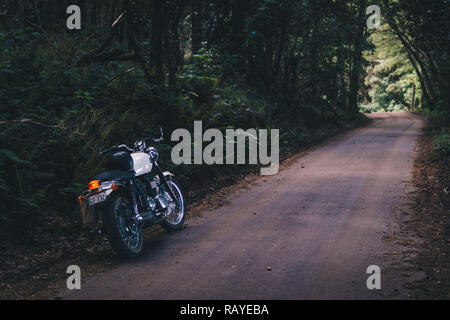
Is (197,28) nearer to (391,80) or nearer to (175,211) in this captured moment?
(175,211)

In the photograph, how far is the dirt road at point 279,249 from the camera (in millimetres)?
4812

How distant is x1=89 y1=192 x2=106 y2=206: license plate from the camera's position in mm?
5734

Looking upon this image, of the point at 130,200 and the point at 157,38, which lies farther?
the point at 157,38

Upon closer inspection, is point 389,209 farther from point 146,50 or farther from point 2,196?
point 146,50

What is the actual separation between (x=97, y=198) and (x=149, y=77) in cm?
653

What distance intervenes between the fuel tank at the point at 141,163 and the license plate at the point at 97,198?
0.84 metres

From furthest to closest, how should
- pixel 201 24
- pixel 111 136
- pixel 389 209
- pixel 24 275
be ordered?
pixel 201 24 < pixel 111 136 < pixel 389 209 < pixel 24 275

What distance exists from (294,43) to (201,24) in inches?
172

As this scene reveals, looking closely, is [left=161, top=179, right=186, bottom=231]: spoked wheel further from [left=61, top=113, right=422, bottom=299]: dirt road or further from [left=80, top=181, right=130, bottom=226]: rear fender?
[left=80, top=181, right=130, bottom=226]: rear fender

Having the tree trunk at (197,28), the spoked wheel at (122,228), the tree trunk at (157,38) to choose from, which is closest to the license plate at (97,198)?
the spoked wheel at (122,228)

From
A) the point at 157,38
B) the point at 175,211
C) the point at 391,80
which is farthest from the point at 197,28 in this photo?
the point at 391,80

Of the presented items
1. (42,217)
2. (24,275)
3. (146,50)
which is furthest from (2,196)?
(146,50)

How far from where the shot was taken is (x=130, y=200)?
6312 mm

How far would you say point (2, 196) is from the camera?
6754mm
